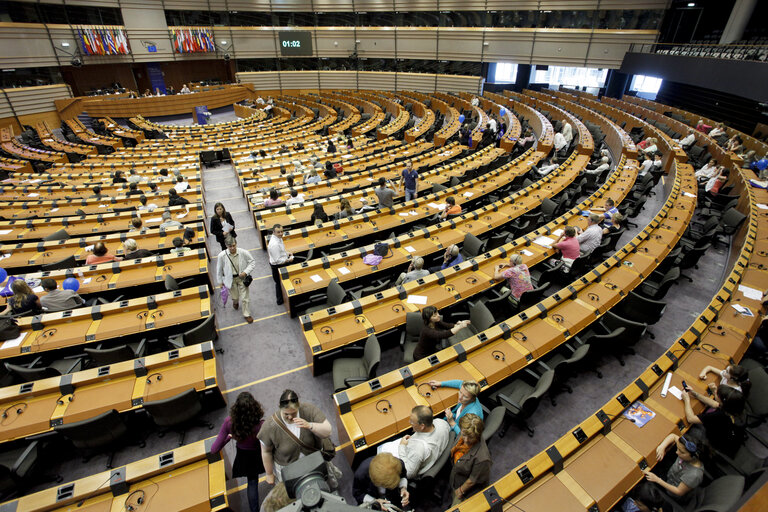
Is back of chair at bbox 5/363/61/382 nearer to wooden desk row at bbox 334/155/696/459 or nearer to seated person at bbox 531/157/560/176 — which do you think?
wooden desk row at bbox 334/155/696/459

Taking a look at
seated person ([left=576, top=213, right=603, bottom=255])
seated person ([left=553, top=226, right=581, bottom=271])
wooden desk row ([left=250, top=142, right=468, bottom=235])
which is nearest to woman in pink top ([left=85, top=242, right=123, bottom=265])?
wooden desk row ([left=250, top=142, right=468, bottom=235])

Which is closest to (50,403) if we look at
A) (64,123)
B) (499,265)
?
(499,265)

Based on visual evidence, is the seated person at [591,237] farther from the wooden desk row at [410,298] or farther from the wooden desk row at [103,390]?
the wooden desk row at [103,390]

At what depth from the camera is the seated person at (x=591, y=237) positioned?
697 cm

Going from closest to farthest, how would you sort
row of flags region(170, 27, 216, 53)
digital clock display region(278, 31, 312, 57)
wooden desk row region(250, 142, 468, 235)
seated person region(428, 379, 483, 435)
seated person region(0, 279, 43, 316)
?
seated person region(428, 379, 483, 435) < seated person region(0, 279, 43, 316) < wooden desk row region(250, 142, 468, 235) < row of flags region(170, 27, 216, 53) < digital clock display region(278, 31, 312, 57)

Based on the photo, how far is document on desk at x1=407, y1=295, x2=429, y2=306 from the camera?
5.87 m

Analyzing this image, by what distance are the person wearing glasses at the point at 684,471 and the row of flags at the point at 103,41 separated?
111 feet

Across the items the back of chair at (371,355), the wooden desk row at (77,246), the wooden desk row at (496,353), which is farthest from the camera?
the wooden desk row at (77,246)

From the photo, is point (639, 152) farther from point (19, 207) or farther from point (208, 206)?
point (19, 207)

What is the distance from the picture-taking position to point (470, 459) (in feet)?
11.0

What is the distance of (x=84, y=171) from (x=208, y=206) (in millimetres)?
Answer: 6336

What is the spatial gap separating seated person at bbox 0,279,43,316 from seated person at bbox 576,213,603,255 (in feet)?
30.8

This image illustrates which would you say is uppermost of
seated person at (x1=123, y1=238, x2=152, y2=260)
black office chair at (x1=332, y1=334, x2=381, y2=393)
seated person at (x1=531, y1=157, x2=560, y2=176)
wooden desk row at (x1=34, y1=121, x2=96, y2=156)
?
seated person at (x1=531, y1=157, x2=560, y2=176)

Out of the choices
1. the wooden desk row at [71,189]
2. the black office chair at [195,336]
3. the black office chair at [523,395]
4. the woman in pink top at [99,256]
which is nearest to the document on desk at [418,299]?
the black office chair at [523,395]
